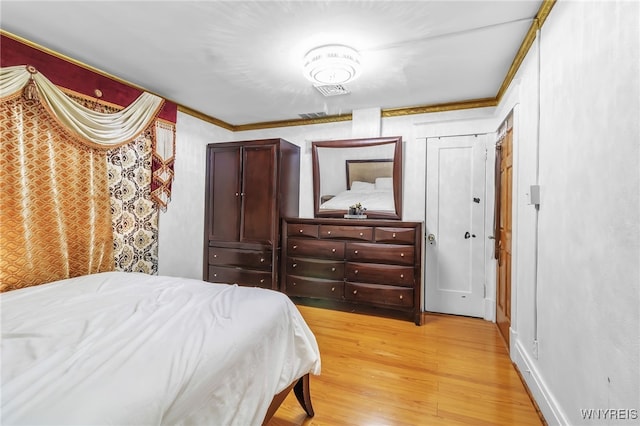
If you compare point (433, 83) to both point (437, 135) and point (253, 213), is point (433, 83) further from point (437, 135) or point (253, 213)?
point (253, 213)

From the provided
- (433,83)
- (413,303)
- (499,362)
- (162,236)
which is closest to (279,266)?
(162,236)

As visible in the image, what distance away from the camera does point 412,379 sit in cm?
210

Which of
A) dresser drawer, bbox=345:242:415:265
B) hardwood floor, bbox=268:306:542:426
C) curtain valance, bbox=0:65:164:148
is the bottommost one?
hardwood floor, bbox=268:306:542:426

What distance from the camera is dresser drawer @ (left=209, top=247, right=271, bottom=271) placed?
12.1 ft

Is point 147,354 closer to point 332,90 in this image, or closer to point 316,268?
point 316,268

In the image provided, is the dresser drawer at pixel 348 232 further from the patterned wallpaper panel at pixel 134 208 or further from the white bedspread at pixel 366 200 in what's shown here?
the patterned wallpaper panel at pixel 134 208

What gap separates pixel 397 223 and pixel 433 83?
1474mm

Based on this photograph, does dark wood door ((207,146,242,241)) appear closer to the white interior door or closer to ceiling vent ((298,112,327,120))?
ceiling vent ((298,112,327,120))

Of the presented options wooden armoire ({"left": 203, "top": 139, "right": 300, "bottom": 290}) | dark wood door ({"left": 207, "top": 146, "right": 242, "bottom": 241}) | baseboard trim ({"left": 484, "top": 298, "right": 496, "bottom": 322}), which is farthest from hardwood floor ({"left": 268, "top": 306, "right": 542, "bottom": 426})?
dark wood door ({"left": 207, "top": 146, "right": 242, "bottom": 241})

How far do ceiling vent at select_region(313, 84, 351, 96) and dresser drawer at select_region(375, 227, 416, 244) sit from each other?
1.56 meters

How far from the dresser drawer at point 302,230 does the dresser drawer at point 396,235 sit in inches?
30.2

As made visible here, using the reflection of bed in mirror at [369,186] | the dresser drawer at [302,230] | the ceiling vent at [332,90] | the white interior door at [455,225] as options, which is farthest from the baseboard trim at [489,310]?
the ceiling vent at [332,90]

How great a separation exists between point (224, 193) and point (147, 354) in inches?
120

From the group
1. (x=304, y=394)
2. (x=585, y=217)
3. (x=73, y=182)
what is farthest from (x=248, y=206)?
(x=585, y=217)
